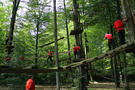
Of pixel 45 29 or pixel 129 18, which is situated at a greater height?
pixel 45 29

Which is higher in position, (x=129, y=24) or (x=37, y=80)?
(x=129, y=24)

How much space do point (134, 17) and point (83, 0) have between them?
207 inches

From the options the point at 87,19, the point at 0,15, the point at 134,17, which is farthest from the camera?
the point at 0,15

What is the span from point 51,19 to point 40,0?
3149mm

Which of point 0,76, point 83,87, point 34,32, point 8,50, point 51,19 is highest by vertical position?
point 51,19

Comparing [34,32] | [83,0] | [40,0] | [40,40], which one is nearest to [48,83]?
[40,40]

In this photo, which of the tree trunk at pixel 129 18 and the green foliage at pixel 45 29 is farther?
the green foliage at pixel 45 29

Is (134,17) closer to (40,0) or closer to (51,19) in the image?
(51,19)

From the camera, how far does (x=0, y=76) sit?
221 inches

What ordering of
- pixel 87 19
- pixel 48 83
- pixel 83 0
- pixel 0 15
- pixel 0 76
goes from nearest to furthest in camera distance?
pixel 0 76
pixel 83 0
pixel 87 19
pixel 0 15
pixel 48 83

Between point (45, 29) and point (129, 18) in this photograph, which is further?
point (45, 29)

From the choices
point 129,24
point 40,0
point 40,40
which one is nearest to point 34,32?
point 40,40

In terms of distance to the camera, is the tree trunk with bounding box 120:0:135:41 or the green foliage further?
the green foliage

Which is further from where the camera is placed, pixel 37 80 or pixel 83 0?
pixel 37 80
